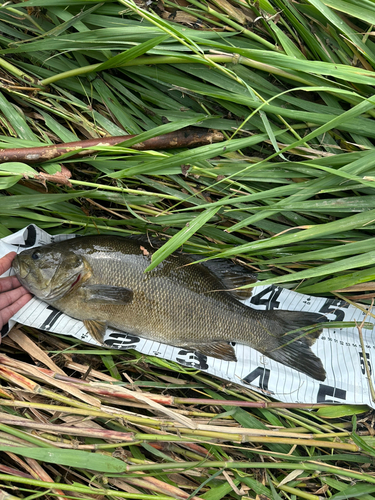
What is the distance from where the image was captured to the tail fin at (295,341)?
2.96 meters

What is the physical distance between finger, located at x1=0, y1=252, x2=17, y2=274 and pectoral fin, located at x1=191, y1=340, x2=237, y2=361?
1598 mm

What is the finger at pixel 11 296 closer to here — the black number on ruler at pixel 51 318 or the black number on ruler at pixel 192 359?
the black number on ruler at pixel 51 318

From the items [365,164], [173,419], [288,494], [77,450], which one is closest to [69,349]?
[77,450]

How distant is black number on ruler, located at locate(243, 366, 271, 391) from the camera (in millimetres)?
2936

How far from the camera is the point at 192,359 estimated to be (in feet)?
9.71

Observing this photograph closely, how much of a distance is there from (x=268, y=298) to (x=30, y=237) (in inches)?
80.6

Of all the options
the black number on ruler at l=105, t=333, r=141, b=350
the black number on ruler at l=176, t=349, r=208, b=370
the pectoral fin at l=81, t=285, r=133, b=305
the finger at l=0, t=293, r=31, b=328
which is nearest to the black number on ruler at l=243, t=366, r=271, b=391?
the black number on ruler at l=176, t=349, r=208, b=370

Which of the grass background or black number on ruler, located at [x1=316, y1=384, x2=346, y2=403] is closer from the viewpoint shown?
the grass background

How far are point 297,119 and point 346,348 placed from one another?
6.27 feet

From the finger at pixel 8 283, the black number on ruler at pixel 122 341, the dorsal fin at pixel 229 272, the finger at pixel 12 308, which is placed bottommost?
the finger at pixel 12 308

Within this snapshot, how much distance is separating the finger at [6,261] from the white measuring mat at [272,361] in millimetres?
65

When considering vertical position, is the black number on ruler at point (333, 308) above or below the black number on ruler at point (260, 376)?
above

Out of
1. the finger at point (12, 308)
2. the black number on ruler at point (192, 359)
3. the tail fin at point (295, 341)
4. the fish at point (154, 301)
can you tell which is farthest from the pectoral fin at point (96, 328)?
the tail fin at point (295, 341)

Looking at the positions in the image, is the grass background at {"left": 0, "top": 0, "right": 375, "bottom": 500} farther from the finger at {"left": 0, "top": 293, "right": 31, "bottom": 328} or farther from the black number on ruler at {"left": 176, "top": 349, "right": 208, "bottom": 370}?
the finger at {"left": 0, "top": 293, "right": 31, "bottom": 328}
